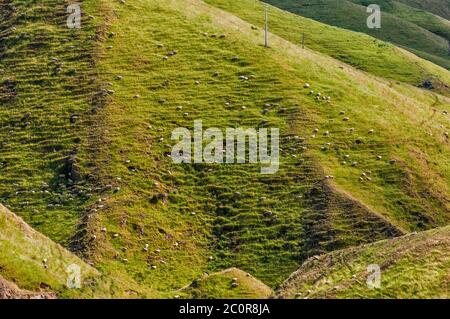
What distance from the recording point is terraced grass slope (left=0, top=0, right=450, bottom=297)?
56.7 meters

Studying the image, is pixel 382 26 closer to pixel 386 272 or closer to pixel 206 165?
pixel 206 165

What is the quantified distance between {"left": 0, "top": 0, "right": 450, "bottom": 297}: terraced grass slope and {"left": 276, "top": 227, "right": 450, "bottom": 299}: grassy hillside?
7340 mm

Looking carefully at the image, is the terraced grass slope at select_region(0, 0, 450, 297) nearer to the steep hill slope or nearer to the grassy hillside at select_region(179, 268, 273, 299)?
the grassy hillside at select_region(179, 268, 273, 299)

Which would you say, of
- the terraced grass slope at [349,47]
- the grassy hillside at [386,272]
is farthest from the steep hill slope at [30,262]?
the terraced grass slope at [349,47]

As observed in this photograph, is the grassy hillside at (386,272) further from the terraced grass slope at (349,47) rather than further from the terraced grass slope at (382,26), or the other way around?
the terraced grass slope at (382,26)

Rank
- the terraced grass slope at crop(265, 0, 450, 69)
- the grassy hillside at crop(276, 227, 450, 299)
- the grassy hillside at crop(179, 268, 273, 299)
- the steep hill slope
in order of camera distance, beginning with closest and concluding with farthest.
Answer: the grassy hillside at crop(276, 227, 450, 299) < the steep hill slope < the grassy hillside at crop(179, 268, 273, 299) < the terraced grass slope at crop(265, 0, 450, 69)

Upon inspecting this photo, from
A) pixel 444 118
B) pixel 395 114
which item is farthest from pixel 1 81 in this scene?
pixel 444 118

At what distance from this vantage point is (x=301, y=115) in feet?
231

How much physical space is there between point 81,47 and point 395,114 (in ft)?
98.2

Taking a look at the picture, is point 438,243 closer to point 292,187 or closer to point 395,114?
→ point 292,187

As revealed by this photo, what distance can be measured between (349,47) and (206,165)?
198 feet

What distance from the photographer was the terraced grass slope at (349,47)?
115 m

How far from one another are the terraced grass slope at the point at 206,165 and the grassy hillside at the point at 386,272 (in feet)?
24.1

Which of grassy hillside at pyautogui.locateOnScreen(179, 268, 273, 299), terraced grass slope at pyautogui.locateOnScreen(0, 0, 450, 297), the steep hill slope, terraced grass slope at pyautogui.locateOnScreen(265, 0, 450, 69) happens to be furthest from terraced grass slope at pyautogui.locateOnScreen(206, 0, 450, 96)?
the steep hill slope
